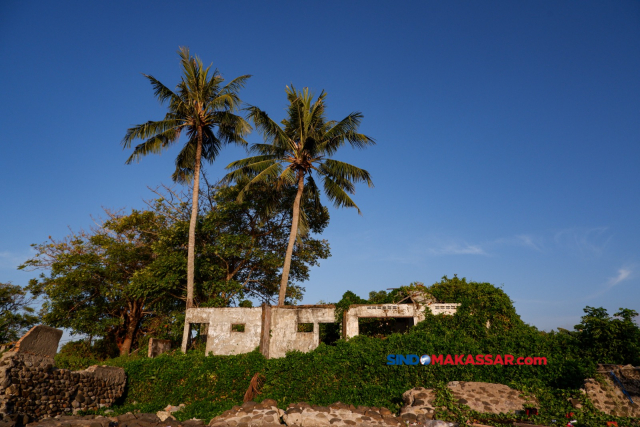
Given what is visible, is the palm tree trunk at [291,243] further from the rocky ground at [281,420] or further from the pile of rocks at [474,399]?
the pile of rocks at [474,399]

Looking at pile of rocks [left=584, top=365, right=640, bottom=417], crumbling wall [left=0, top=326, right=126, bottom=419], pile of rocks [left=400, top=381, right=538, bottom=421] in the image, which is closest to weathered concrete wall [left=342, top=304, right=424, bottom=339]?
pile of rocks [left=400, top=381, right=538, bottom=421]

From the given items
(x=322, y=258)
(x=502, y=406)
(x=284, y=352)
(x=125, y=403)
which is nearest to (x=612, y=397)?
(x=502, y=406)

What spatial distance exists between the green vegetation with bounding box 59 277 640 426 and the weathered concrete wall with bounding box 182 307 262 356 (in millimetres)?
567

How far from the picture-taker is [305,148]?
1984cm

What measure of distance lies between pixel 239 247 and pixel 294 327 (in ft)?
24.9

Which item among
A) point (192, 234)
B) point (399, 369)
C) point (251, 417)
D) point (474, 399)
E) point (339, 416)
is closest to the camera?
point (339, 416)

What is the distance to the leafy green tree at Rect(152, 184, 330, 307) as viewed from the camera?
21.5 meters

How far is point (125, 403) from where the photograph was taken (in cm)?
1598

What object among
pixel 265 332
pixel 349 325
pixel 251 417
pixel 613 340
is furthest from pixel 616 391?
pixel 265 332

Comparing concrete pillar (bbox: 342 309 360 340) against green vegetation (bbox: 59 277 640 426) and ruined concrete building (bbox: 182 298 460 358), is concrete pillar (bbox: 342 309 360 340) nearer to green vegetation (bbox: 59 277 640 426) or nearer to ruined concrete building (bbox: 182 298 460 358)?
ruined concrete building (bbox: 182 298 460 358)

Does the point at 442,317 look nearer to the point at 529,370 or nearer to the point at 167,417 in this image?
the point at 529,370

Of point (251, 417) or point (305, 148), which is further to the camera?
point (305, 148)

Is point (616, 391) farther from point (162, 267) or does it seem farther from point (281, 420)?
point (162, 267)

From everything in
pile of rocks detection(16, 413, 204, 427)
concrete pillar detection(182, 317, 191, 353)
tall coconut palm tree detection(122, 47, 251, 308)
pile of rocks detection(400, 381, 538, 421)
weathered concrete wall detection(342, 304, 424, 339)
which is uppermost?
tall coconut palm tree detection(122, 47, 251, 308)
